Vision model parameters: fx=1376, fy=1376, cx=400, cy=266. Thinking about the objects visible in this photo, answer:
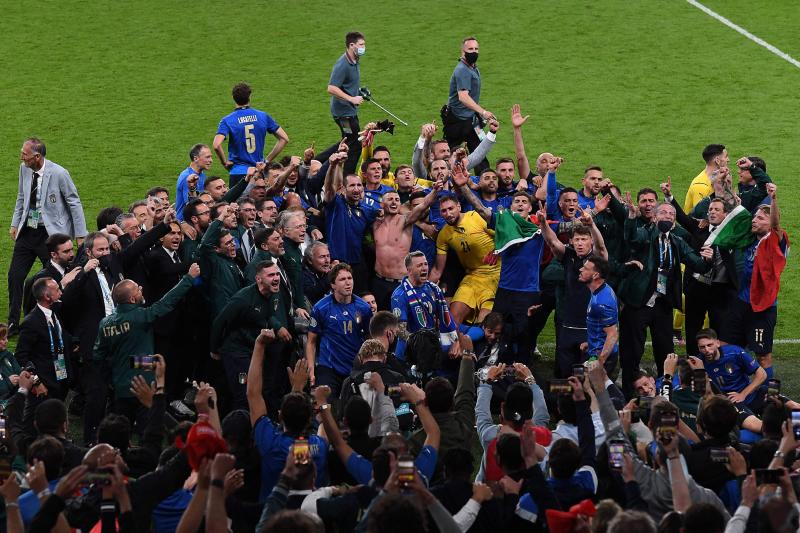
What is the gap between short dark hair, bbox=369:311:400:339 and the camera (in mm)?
9656

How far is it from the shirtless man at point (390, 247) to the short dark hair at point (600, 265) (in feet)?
5.86

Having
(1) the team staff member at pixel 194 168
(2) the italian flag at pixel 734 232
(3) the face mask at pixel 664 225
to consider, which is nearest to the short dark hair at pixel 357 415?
(3) the face mask at pixel 664 225

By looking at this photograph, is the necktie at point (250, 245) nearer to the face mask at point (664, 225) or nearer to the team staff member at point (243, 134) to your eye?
the face mask at point (664, 225)

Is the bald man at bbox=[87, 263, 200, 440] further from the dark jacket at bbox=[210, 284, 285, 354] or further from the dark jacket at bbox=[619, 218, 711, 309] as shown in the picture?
the dark jacket at bbox=[619, 218, 711, 309]

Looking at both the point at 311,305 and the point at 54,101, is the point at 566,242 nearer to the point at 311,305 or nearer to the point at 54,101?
the point at 311,305

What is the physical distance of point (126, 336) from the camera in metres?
9.76

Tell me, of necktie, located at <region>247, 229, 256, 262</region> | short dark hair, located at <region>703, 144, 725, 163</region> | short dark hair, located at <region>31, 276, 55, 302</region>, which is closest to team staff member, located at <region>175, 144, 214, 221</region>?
necktie, located at <region>247, 229, 256, 262</region>

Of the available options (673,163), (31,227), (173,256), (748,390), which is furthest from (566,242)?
(673,163)

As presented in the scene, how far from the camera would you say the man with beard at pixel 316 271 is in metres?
11.3

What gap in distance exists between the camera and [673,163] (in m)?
18.0

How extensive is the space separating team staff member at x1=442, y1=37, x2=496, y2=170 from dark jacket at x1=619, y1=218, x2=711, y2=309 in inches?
161

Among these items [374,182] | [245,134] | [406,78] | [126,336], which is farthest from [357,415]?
[406,78]

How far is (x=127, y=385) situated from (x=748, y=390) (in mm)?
4635

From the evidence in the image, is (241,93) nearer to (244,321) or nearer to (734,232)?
(244,321)
